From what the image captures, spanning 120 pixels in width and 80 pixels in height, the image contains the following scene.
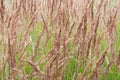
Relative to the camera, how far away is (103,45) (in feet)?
Result: 7.83

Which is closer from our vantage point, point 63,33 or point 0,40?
point 63,33

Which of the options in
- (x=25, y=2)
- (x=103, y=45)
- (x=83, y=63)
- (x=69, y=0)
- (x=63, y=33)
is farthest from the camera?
(x=103, y=45)

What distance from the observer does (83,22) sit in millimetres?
1551

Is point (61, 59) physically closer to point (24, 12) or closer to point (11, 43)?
point (11, 43)

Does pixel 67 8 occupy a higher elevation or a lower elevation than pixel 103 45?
higher

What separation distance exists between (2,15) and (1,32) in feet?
0.29

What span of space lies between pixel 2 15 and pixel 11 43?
375 millimetres

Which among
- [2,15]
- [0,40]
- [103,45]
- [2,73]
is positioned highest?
[2,15]

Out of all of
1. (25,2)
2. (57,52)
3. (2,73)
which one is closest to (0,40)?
(2,73)

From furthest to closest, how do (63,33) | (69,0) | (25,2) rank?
(25,2)
(69,0)
(63,33)

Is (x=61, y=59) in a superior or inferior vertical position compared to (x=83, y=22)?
inferior

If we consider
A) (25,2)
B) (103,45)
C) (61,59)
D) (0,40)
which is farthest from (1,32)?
(103,45)

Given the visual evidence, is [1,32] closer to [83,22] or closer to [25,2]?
[83,22]

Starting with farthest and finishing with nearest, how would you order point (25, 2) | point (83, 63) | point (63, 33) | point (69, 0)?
point (25, 2), point (69, 0), point (83, 63), point (63, 33)
